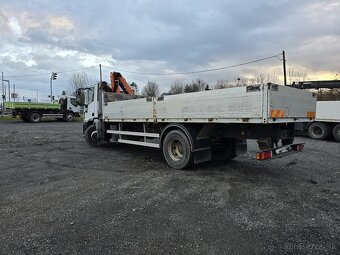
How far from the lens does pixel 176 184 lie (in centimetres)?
585

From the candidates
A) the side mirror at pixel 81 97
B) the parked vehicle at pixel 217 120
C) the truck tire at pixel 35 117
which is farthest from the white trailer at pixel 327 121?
the truck tire at pixel 35 117

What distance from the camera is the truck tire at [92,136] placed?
1121 cm

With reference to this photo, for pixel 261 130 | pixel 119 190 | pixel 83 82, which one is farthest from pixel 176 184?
pixel 83 82

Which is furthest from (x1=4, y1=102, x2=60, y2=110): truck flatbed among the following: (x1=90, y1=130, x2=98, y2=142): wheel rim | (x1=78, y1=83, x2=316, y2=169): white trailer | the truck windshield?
(x1=78, y1=83, x2=316, y2=169): white trailer

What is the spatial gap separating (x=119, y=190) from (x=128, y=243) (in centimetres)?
212

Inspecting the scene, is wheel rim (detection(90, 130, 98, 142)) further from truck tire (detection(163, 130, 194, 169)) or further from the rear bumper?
the rear bumper

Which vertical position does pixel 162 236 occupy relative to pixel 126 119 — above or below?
below

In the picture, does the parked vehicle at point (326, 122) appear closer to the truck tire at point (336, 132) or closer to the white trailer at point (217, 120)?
the truck tire at point (336, 132)

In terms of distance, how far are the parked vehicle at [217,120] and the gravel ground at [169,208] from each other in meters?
0.61

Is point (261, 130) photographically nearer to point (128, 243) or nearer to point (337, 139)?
point (128, 243)

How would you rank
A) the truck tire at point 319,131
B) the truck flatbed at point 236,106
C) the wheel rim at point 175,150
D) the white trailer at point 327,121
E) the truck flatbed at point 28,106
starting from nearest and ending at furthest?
1. the truck flatbed at point 236,106
2. the wheel rim at point 175,150
3. the white trailer at point 327,121
4. the truck tire at point 319,131
5. the truck flatbed at point 28,106

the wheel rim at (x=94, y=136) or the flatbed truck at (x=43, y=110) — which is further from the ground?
the flatbed truck at (x=43, y=110)

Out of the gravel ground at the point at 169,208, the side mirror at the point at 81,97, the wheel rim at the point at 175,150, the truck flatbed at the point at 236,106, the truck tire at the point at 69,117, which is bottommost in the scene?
the gravel ground at the point at 169,208

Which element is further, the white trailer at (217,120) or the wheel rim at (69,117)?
the wheel rim at (69,117)
